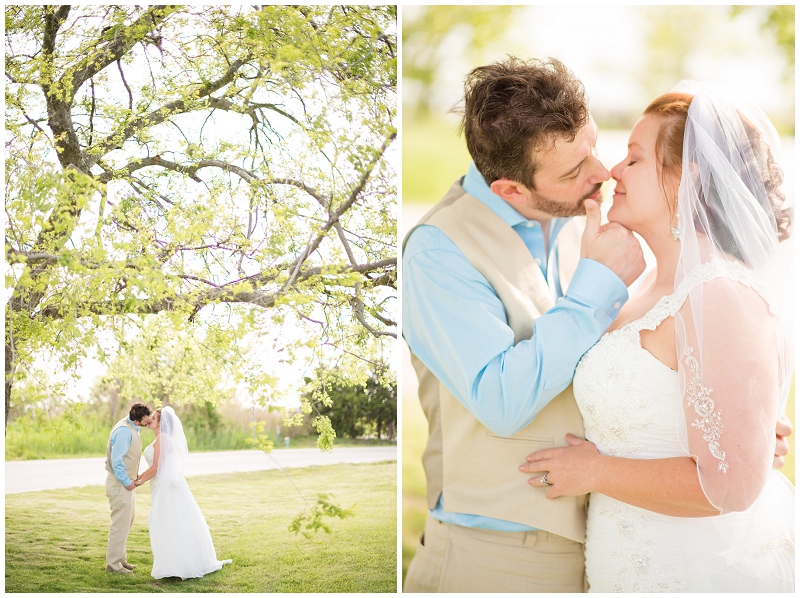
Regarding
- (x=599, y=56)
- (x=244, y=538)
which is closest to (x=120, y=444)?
(x=244, y=538)

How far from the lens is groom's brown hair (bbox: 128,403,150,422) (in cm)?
233

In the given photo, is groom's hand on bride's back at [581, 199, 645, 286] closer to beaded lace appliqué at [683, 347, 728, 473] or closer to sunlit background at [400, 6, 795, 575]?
beaded lace appliqué at [683, 347, 728, 473]

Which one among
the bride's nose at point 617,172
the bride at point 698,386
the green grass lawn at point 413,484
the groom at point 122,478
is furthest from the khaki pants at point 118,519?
the bride's nose at point 617,172

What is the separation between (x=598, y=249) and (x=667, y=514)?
78 centimetres

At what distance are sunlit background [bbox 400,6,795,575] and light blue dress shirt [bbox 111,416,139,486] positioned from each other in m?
1.61

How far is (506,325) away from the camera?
192 centimetres

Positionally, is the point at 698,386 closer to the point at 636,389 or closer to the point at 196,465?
the point at 636,389

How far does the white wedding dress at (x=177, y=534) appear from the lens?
7.25ft

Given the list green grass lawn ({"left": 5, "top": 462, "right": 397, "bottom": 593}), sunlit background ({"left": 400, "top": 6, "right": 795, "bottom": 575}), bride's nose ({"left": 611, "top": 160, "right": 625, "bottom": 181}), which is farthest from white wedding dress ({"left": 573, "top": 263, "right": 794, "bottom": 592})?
sunlit background ({"left": 400, "top": 6, "right": 795, "bottom": 575})

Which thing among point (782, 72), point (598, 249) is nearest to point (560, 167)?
point (598, 249)

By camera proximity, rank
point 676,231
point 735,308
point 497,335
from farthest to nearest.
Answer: point 676,231 < point 497,335 < point 735,308

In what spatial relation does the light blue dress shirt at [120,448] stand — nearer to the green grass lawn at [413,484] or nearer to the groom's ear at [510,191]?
the groom's ear at [510,191]

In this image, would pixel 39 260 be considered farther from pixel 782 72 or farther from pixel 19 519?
pixel 782 72

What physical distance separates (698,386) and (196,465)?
1.63 m
